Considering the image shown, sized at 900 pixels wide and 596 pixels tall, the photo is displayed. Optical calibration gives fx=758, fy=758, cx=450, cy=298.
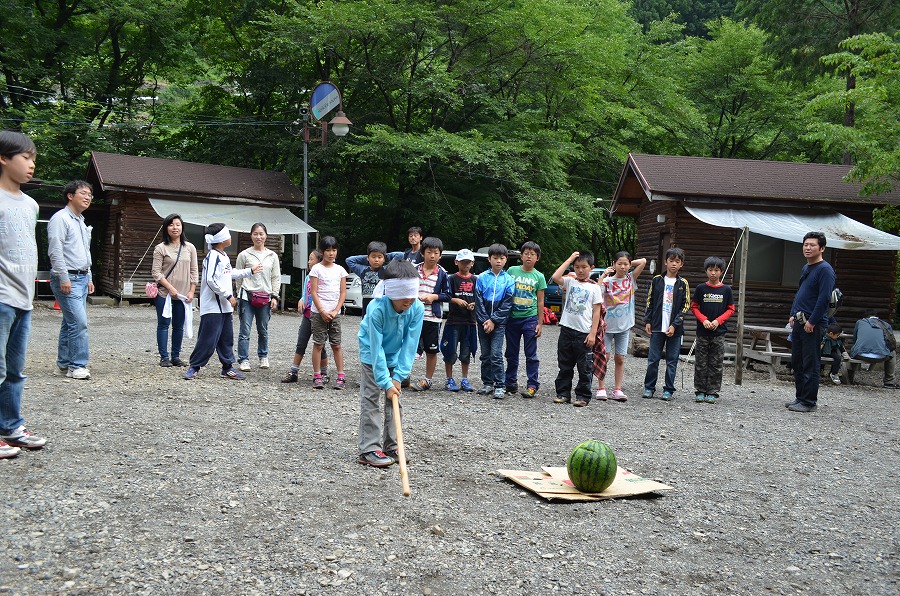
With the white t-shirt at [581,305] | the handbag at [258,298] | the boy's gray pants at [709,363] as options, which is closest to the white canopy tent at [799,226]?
the boy's gray pants at [709,363]

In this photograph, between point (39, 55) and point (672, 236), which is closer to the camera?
point (672, 236)

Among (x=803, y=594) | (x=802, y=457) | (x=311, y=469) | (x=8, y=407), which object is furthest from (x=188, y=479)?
(x=802, y=457)

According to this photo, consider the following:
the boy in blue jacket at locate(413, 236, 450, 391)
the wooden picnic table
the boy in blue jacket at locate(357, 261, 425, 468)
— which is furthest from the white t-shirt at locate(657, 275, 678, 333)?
the boy in blue jacket at locate(357, 261, 425, 468)

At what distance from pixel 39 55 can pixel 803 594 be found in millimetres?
28359

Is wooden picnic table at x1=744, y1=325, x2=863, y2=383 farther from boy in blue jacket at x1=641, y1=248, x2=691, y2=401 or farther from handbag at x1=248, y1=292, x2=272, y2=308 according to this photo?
handbag at x1=248, y1=292, x2=272, y2=308

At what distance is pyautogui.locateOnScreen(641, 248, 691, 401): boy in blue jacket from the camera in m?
9.05

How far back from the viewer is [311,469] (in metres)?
5.13

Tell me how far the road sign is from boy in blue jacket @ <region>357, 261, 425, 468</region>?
13213mm

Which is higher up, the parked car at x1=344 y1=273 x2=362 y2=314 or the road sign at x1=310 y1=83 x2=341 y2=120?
the road sign at x1=310 y1=83 x2=341 y2=120

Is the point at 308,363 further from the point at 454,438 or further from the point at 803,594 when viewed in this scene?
the point at 803,594

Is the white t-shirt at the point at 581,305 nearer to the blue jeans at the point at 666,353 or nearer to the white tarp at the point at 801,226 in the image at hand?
the blue jeans at the point at 666,353

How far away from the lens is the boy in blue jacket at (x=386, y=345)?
16.8ft

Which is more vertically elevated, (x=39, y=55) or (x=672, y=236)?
(x=39, y=55)

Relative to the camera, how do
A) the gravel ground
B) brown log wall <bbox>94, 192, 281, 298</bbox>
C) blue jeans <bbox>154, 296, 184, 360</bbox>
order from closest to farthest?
the gravel ground, blue jeans <bbox>154, 296, 184, 360</bbox>, brown log wall <bbox>94, 192, 281, 298</bbox>
